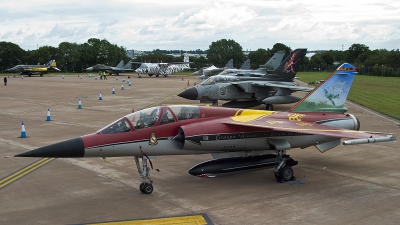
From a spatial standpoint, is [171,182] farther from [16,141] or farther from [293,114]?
[16,141]

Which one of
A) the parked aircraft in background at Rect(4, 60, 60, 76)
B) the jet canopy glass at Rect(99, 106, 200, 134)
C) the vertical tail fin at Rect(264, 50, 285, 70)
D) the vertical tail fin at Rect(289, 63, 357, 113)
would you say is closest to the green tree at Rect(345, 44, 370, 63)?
the parked aircraft in background at Rect(4, 60, 60, 76)

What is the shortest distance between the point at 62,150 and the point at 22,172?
3.60m

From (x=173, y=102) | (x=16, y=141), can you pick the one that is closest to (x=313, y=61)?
(x=173, y=102)

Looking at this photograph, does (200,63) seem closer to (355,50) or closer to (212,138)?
(355,50)

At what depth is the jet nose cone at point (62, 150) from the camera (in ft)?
30.9

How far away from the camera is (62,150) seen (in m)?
9.62

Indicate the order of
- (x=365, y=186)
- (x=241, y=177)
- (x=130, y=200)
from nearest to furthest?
(x=130, y=200) → (x=365, y=186) → (x=241, y=177)

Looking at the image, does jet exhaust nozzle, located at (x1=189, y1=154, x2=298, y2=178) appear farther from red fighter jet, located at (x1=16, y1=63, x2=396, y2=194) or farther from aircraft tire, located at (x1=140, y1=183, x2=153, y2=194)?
aircraft tire, located at (x1=140, y1=183, x2=153, y2=194)

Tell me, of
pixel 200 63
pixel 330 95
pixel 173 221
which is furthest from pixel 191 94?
pixel 200 63

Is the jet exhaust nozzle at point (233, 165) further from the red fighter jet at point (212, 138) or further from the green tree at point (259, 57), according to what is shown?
the green tree at point (259, 57)

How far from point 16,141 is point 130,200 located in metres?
9.40

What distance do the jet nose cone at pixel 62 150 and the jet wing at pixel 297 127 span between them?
374 centimetres

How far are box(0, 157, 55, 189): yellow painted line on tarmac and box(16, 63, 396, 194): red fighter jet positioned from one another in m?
2.79

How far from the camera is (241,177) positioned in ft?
38.6
